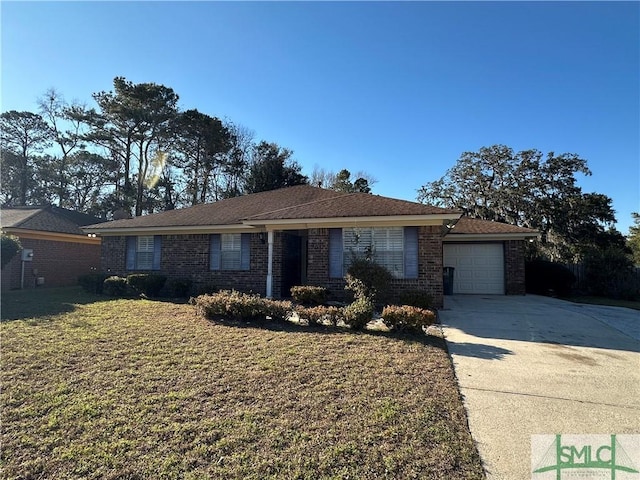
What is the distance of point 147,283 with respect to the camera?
494 inches

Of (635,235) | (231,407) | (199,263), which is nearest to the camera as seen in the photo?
(231,407)

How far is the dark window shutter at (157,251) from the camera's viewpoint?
14.2m

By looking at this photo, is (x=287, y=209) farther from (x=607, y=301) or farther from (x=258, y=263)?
(x=607, y=301)

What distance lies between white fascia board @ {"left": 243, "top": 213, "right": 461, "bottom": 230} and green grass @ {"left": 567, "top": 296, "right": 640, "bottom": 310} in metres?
7.65

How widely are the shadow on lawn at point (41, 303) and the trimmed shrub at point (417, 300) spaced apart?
871cm

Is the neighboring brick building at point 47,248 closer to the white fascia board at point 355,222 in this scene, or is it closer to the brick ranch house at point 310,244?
the brick ranch house at point 310,244

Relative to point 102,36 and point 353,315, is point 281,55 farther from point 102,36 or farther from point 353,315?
point 353,315

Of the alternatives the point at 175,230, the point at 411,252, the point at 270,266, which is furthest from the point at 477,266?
the point at 175,230

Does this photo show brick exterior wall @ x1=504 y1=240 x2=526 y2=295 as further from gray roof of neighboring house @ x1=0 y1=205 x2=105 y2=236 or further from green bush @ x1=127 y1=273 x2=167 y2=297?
gray roof of neighboring house @ x1=0 y1=205 x2=105 y2=236

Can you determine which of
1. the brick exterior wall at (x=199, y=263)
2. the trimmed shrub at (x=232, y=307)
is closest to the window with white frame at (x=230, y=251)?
the brick exterior wall at (x=199, y=263)

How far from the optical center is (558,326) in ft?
27.2

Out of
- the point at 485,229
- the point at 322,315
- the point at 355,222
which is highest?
the point at 485,229

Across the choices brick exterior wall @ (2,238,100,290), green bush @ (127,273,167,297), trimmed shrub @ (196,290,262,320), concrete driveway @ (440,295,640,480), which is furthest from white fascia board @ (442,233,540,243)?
brick exterior wall @ (2,238,100,290)

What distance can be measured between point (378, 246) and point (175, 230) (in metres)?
→ 7.68
